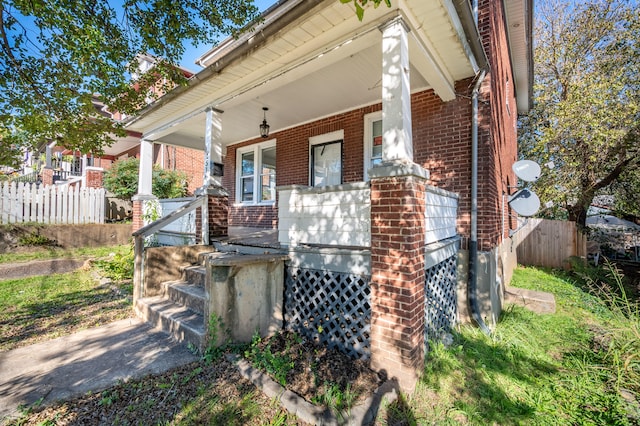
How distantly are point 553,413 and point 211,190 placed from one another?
5488 mm

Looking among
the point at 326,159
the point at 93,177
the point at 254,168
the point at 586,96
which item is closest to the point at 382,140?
the point at 326,159

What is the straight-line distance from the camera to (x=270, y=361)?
305cm

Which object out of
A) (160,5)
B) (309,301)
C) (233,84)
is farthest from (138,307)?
(160,5)

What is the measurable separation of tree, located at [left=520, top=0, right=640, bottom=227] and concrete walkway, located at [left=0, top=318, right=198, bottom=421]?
39.7 feet

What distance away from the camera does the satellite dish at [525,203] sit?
241 inches

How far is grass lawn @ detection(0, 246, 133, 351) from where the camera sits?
3801 mm

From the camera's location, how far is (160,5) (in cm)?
393

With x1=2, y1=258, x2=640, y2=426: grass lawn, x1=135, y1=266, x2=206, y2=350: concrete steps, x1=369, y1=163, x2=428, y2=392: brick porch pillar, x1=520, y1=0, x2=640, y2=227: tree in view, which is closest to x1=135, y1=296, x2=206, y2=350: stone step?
x1=135, y1=266, x2=206, y2=350: concrete steps

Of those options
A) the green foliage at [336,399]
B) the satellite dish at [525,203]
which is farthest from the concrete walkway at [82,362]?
the satellite dish at [525,203]

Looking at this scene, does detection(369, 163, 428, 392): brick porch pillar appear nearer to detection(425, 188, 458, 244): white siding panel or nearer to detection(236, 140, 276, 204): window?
detection(425, 188, 458, 244): white siding panel

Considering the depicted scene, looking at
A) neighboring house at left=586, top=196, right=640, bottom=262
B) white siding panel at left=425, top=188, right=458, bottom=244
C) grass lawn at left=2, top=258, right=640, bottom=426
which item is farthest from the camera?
neighboring house at left=586, top=196, right=640, bottom=262

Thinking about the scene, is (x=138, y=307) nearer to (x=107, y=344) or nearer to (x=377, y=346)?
(x=107, y=344)

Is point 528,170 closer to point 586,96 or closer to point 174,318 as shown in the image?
point 586,96

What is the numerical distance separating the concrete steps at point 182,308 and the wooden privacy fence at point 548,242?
9.57 m
